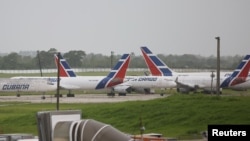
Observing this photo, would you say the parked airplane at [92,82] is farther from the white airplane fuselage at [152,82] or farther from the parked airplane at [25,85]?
the parked airplane at [25,85]

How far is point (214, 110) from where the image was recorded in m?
52.4

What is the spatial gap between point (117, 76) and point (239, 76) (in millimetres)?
17879

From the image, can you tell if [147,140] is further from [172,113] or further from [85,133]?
[172,113]

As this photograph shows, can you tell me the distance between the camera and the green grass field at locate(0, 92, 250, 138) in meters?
48.6

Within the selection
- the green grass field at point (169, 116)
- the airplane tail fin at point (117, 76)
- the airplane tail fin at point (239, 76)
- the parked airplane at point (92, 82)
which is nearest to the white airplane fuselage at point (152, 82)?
the airplane tail fin at point (117, 76)

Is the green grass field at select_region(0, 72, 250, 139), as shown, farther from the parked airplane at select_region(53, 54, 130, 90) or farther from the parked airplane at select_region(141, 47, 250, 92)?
the parked airplane at select_region(53, 54, 130, 90)

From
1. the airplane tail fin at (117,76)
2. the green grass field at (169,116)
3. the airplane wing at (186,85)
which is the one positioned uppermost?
the airplane tail fin at (117,76)

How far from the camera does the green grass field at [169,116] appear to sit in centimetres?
4862

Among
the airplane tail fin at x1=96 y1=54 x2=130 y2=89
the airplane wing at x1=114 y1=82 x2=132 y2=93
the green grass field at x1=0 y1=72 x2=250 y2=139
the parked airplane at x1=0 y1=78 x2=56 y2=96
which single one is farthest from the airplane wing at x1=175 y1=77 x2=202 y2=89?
the green grass field at x1=0 y1=72 x2=250 y2=139

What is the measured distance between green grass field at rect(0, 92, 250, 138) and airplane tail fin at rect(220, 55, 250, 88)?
1926 inches

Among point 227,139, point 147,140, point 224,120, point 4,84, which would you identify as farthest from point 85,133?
point 4,84

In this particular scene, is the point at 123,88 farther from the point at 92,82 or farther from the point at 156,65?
the point at 156,65

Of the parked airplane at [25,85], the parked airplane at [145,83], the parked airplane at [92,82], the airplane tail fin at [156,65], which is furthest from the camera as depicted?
the airplane tail fin at [156,65]

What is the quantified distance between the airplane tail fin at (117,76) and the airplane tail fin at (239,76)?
15577mm
